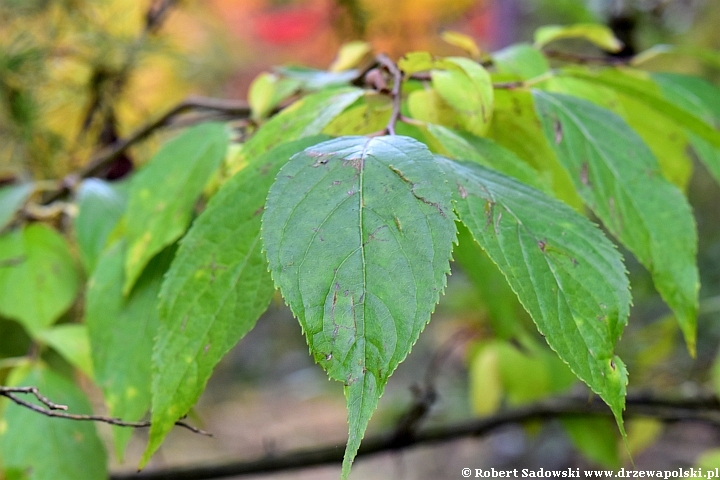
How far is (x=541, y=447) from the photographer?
2.24 meters

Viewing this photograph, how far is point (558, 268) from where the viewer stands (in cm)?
29

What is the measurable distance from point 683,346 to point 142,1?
57.5 inches

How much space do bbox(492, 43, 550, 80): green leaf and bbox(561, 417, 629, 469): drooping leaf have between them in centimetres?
59

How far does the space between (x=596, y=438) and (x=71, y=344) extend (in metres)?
0.71

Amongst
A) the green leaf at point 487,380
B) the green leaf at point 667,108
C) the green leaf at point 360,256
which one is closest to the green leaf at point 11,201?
the green leaf at point 360,256

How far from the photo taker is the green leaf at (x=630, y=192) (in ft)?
1.23

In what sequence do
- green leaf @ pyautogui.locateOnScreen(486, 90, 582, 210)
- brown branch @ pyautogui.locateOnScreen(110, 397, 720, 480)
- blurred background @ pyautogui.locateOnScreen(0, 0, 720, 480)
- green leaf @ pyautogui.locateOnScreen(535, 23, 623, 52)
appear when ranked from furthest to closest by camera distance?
blurred background @ pyautogui.locateOnScreen(0, 0, 720, 480)
brown branch @ pyautogui.locateOnScreen(110, 397, 720, 480)
green leaf @ pyautogui.locateOnScreen(535, 23, 623, 52)
green leaf @ pyautogui.locateOnScreen(486, 90, 582, 210)

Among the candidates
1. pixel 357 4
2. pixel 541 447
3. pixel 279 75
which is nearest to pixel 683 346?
pixel 541 447

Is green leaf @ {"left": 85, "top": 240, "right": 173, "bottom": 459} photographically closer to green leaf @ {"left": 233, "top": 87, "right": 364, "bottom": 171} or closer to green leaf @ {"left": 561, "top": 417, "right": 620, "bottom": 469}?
green leaf @ {"left": 233, "top": 87, "right": 364, "bottom": 171}

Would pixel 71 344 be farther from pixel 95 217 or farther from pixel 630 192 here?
pixel 630 192

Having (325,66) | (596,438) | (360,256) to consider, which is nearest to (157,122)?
(360,256)

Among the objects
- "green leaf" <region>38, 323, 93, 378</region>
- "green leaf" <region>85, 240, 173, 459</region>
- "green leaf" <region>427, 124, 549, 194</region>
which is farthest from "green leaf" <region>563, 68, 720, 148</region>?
"green leaf" <region>38, 323, 93, 378</region>

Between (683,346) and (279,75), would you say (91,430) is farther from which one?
(683,346)

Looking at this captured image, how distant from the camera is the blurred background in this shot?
2.82ft
